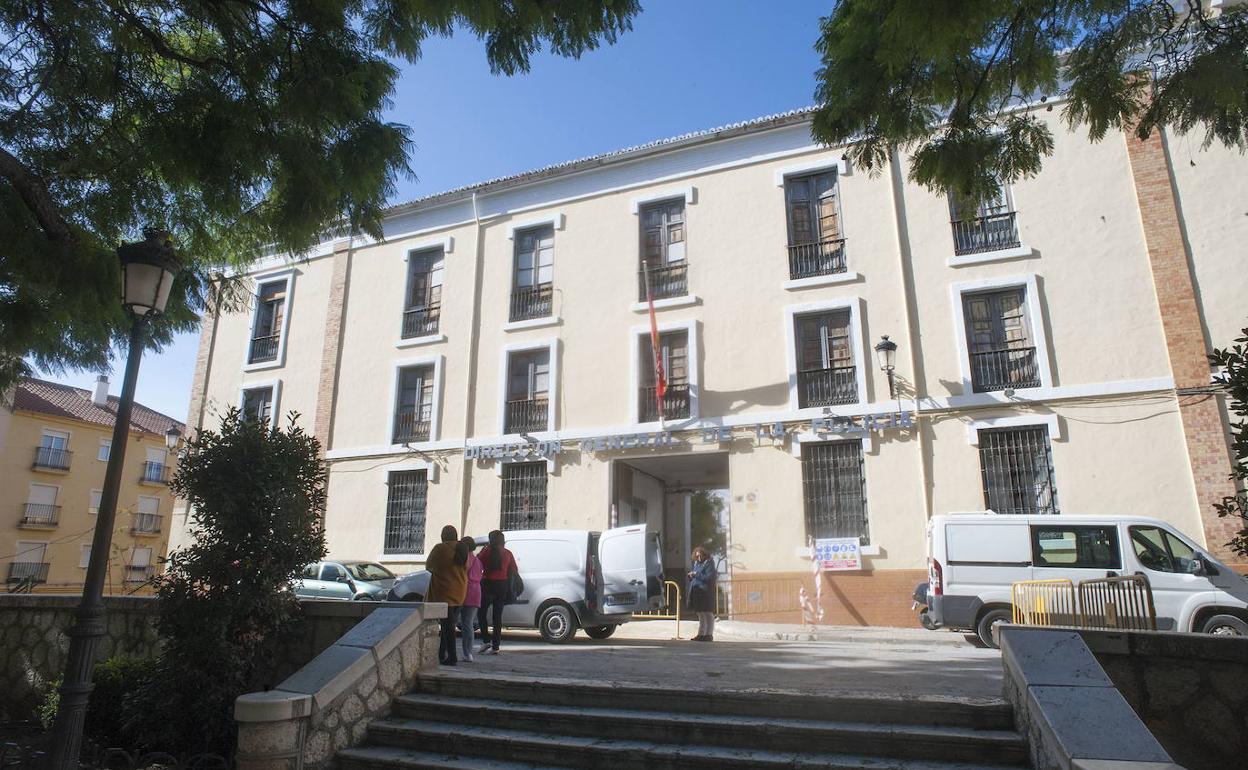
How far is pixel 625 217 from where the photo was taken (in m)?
19.4

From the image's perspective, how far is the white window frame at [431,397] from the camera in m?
19.8

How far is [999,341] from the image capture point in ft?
51.4

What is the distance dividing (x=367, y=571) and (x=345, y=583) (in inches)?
37.3

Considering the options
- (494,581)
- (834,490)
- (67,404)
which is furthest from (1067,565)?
(67,404)

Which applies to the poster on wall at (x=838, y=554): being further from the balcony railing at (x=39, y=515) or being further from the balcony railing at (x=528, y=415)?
the balcony railing at (x=39, y=515)

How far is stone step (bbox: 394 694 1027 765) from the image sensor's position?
4.81 metres

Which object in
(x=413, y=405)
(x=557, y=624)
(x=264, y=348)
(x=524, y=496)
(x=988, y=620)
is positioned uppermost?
(x=264, y=348)

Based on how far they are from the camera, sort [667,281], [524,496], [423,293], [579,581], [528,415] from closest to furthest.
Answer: [579,581]
[524,496]
[667,281]
[528,415]
[423,293]

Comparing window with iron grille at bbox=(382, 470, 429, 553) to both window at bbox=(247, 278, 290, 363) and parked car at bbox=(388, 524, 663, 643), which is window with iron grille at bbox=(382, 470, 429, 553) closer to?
parked car at bbox=(388, 524, 663, 643)

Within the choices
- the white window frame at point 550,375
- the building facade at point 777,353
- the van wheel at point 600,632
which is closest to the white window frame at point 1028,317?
the building facade at point 777,353

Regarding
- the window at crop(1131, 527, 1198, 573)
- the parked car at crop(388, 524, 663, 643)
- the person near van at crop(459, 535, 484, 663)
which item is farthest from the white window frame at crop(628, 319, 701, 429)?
the person near van at crop(459, 535, 484, 663)

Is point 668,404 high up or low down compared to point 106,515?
up

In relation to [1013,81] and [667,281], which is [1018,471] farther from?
[1013,81]

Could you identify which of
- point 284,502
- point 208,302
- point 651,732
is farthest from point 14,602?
point 651,732
